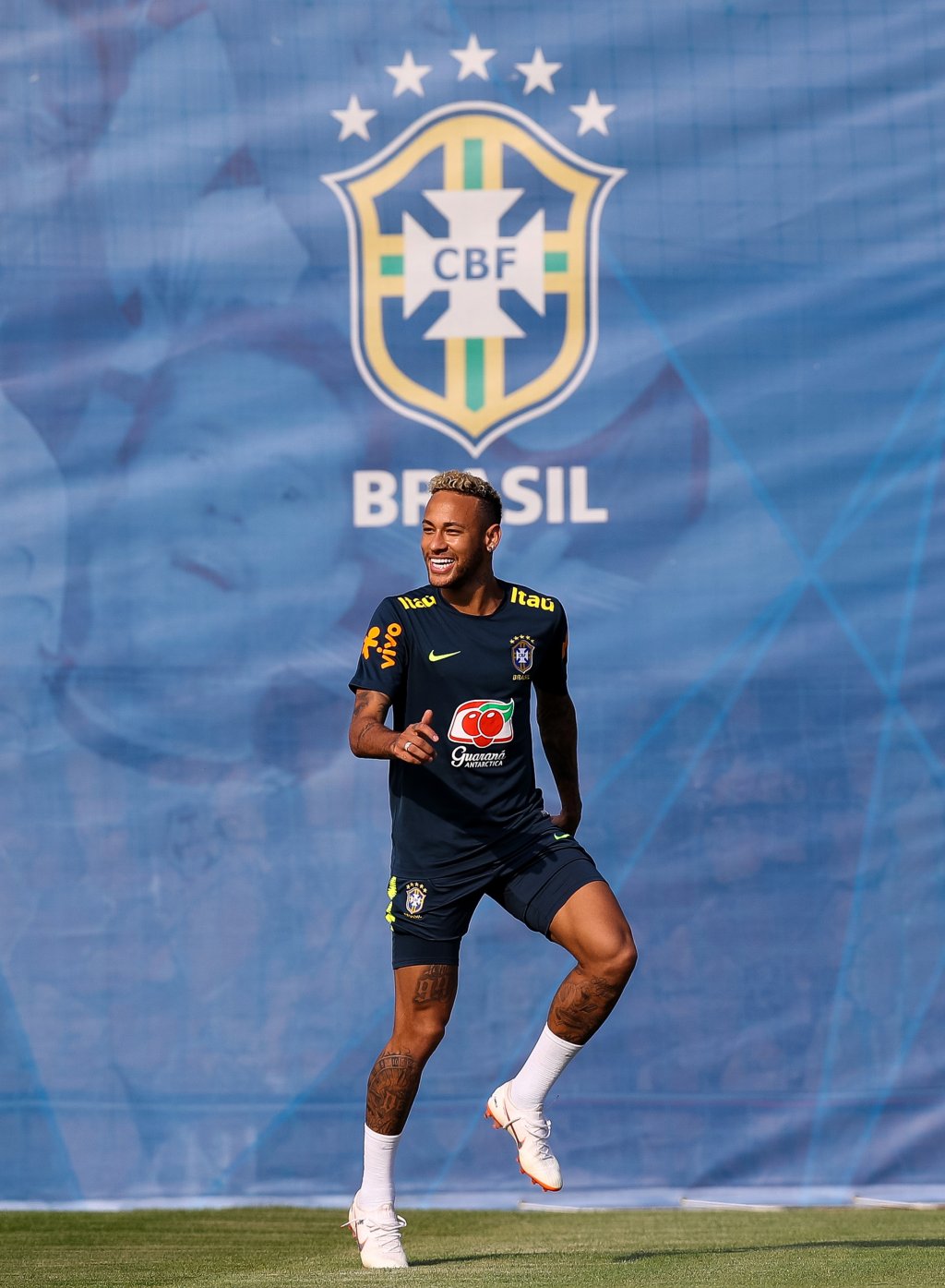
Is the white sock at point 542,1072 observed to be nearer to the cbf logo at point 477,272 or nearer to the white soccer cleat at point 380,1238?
the white soccer cleat at point 380,1238

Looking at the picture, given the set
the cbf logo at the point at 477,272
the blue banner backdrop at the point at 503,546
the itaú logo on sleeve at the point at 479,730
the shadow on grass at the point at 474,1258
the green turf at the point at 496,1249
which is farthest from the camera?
the cbf logo at the point at 477,272

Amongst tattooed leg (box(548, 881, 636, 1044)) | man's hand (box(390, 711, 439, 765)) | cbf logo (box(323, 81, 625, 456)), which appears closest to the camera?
man's hand (box(390, 711, 439, 765))

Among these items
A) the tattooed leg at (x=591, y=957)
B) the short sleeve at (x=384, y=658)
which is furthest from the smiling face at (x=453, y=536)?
the tattooed leg at (x=591, y=957)

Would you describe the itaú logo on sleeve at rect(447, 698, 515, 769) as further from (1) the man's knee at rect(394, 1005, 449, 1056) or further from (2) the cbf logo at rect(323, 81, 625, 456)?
(2) the cbf logo at rect(323, 81, 625, 456)

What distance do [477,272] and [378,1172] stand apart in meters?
3.20

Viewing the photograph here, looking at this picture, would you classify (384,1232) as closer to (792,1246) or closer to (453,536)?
(792,1246)

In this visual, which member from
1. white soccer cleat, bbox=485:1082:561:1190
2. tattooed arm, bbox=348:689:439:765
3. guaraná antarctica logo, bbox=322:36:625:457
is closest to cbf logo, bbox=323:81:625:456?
guaraná antarctica logo, bbox=322:36:625:457

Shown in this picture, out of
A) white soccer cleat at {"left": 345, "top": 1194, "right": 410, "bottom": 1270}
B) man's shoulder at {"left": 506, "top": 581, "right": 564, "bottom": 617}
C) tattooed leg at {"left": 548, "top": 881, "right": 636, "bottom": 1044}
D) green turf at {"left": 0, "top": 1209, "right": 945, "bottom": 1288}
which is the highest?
man's shoulder at {"left": 506, "top": 581, "right": 564, "bottom": 617}

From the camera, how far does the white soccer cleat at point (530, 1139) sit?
12.5 ft

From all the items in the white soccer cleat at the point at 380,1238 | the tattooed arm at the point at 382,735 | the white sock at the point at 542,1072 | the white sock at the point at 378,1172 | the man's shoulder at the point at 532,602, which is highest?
the man's shoulder at the point at 532,602

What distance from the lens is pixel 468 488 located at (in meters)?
4.02

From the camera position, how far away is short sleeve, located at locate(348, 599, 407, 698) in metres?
3.91

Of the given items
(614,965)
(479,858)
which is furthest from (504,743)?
(614,965)

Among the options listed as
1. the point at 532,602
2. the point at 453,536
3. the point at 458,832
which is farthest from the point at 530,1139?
the point at 453,536
